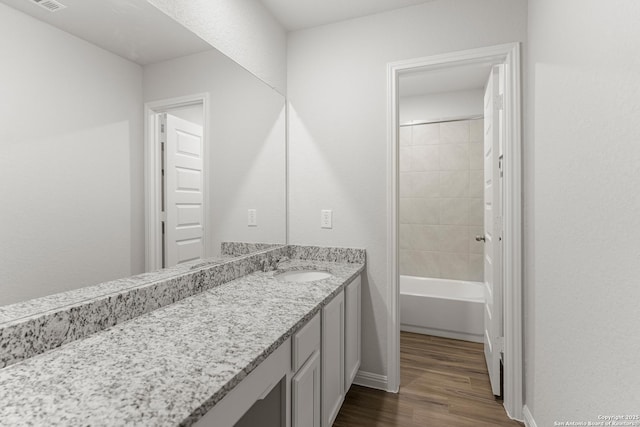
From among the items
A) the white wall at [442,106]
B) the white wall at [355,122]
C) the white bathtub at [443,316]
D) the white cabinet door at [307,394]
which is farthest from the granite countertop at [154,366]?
the white wall at [442,106]

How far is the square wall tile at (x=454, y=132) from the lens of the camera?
3498 mm

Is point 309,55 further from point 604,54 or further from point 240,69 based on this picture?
point 604,54

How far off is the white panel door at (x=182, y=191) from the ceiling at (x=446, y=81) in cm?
210

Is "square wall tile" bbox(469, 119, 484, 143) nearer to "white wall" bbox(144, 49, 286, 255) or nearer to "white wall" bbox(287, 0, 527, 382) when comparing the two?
"white wall" bbox(287, 0, 527, 382)

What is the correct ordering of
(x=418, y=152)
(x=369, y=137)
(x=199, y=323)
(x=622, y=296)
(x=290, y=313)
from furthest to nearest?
(x=418, y=152), (x=369, y=137), (x=290, y=313), (x=199, y=323), (x=622, y=296)

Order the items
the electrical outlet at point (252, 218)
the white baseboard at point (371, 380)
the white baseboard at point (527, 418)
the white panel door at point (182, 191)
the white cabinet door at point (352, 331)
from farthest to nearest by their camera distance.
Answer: the white baseboard at point (371, 380), the electrical outlet at point (252, 218), the white cabinet door at point (352, 331), the white baseboard at point (527, 418), the white panel door at point (182, 191)

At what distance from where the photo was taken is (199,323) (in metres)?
1.09

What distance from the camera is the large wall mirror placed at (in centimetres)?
84

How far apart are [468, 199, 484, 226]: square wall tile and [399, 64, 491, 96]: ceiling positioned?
1229 mm

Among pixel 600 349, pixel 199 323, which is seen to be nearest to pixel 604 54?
pixel 600 349

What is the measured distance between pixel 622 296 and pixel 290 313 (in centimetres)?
102

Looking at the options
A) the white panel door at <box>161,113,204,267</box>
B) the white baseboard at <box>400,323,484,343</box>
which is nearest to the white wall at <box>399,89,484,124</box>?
the white baseboard at <box>400,323,484,343</box>

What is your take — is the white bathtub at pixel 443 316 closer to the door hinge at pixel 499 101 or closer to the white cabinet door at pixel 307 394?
the door hinge at pixel 499 101

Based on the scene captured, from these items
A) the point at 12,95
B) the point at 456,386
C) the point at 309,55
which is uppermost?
the point at 309,55
